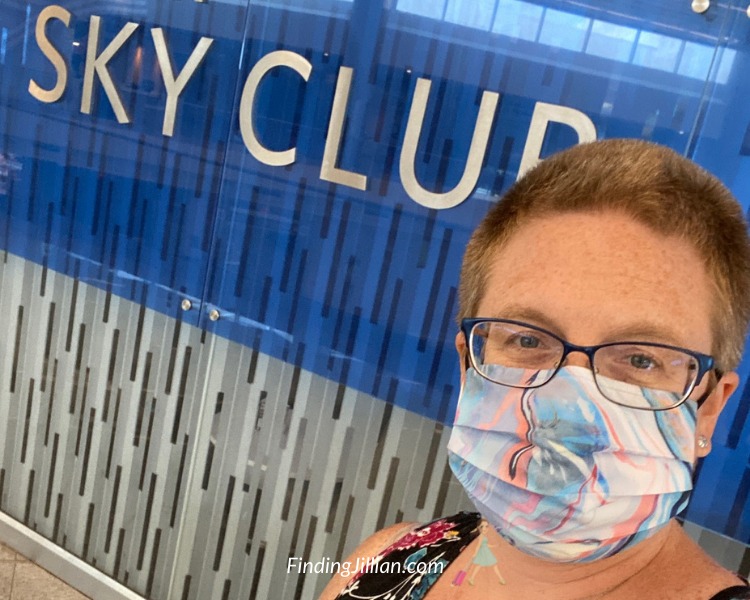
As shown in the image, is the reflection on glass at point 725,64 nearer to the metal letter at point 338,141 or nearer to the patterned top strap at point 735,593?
the metal letter at point 338,141

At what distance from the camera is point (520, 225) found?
999 millimetres

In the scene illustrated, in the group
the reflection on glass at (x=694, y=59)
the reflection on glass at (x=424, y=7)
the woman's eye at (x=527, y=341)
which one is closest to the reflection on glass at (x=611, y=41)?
the reflection on glass at (x=694, y=59)

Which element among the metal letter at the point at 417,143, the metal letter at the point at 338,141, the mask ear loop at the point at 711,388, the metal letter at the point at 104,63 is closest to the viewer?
the mask ear loop at the point at 711,388

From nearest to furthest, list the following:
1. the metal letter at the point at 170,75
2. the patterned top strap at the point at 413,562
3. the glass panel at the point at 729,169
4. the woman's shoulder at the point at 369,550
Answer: the patterned top strap at the point at 413,562 < the woman's shoulder at the point at 369,550 < the glass panel at the point at 729,169 < the metal letter at the point at 170,75

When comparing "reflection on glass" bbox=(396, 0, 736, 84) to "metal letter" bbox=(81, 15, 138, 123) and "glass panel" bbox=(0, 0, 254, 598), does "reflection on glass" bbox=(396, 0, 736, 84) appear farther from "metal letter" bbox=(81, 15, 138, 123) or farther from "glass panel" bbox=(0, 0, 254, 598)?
"metal letter" bbox=(81, 15, 138, 123)

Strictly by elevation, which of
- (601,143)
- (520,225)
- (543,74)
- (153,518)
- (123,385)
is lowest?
(153,518)

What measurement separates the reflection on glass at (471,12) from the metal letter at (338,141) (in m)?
0.31

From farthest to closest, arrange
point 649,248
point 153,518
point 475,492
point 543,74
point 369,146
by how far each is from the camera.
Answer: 1. point 153,518
2. point 369,146
3. point 543,74
4. point 475,492
5. point 649,248

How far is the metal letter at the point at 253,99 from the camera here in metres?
1.93

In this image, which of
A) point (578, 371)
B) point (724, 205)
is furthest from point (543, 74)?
point (578, 371)

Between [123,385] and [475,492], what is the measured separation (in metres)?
1.77

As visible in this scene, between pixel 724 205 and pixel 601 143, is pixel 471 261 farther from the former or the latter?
pixel 724 205

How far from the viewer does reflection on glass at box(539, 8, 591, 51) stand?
1.58 meters

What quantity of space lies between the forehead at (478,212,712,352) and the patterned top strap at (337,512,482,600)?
47 cm
